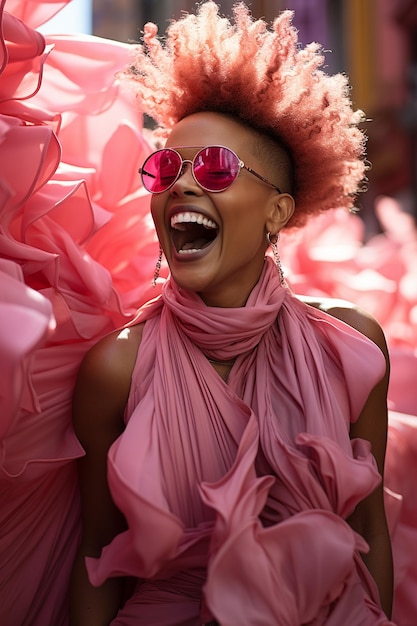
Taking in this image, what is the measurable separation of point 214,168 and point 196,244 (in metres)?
0.23

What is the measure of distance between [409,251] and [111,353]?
5.84ft

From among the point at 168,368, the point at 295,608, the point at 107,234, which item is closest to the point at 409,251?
the point at 107,234

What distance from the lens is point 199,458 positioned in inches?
77.9

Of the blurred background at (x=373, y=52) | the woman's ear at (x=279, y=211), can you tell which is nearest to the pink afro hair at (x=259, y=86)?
the woman's ear at (x=279, y=211)

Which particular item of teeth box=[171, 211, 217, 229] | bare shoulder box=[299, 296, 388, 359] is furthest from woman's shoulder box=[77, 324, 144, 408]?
bare shoulder box=[299, 296, 388, 359]

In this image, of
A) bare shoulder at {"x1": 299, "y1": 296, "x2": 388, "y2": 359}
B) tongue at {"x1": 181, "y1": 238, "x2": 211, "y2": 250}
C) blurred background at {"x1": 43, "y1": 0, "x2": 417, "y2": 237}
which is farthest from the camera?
blurred background at {"x1": 43, "y1": 0, "x2": 417, "y2": 237}

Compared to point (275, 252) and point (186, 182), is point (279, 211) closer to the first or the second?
point (275, 252)

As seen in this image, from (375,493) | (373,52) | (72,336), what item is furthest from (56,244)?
(373,52)

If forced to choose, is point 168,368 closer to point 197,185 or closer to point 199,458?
point 199,458

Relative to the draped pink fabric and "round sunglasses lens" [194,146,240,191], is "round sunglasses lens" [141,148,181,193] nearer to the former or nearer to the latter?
"round sunglasses lens" [194,146,240,191]

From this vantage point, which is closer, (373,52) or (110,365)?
(110,365)

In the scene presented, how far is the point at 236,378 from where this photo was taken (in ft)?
6.86

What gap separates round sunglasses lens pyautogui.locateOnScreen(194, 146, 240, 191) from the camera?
1989 millimetres

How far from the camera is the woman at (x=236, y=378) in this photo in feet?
6.12
